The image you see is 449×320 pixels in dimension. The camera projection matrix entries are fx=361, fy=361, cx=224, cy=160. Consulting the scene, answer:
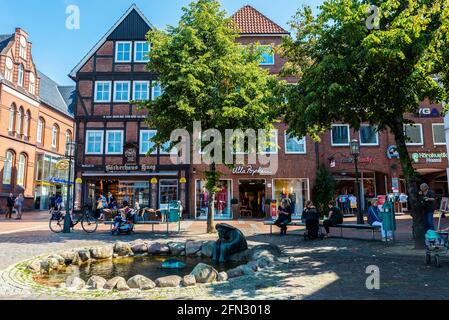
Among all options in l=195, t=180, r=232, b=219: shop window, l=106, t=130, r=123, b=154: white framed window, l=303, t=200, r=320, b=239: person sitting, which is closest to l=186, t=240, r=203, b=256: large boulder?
l=303, t=200, r=320, b=239: person sitting

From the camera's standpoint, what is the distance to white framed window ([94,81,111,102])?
2522cm

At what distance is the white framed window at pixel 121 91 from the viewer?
25234 mm

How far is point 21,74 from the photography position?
3353 centimetres

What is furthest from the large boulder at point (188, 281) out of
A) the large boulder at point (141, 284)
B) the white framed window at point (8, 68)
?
the white framed window at point (8, 68)

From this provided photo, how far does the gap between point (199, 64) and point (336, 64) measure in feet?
20.9

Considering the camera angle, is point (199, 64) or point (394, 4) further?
point (199, 64)

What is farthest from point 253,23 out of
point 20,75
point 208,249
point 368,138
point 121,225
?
point 20,75

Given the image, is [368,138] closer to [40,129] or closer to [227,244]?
[227,244]

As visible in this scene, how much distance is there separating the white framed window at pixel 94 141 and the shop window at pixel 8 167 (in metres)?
11.2

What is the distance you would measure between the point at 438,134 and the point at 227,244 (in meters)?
21.6

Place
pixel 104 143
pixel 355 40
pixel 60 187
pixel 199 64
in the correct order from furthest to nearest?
pixel 60 187, pixel 104 143, pixel 199 64, pixel 355 40

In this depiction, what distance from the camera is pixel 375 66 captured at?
8844mm
